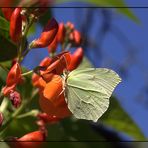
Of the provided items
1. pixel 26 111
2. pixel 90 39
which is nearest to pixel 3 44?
pixel 26 111

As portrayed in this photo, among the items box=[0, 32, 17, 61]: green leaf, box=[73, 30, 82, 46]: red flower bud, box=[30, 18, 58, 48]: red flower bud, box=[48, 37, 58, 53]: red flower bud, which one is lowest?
box=[73, 30, 82, 46]: red flower bud

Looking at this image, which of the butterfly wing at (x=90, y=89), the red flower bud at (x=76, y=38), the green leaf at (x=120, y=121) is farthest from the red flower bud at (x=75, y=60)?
the green leaf at (x=120, y=121)

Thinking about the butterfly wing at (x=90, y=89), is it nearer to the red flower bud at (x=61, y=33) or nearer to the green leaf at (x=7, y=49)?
the green leaf at (x=7, y=49)

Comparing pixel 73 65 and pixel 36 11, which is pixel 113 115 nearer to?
pixel 73 65

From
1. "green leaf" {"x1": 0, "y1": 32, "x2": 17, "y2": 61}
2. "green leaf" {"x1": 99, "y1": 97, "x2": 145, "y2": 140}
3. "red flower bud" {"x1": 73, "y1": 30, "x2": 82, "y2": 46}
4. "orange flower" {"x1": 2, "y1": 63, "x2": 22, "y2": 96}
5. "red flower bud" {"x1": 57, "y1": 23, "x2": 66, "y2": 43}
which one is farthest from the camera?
"green leaf" {"x1": 99, "y1": 97, "x2": 145, "y2": 140}

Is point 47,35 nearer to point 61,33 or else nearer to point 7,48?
point 7,48

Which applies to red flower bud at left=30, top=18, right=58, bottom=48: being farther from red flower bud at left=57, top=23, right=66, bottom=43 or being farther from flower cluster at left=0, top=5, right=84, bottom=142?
red flower bud at left=57, top=23, right=66, bottom=43

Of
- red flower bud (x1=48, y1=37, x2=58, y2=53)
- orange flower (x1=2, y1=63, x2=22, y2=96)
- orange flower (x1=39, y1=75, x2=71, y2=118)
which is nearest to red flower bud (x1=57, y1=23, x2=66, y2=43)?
red flower bud (x1=48, y1=37, x2=58, y2=53)
